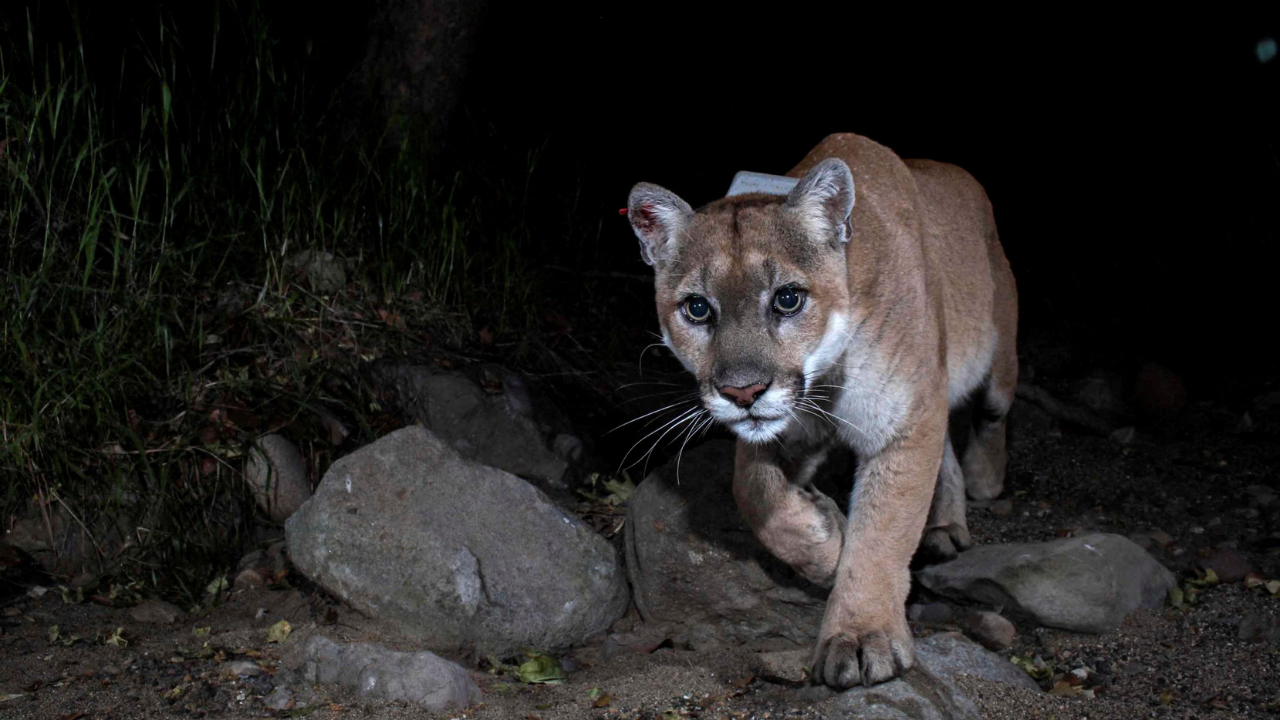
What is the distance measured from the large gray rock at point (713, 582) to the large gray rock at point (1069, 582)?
1.90 ft

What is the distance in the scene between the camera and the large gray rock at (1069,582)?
394 centimetres

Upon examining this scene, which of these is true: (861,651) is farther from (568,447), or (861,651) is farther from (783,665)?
(568,447)

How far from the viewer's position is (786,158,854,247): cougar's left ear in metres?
3.52

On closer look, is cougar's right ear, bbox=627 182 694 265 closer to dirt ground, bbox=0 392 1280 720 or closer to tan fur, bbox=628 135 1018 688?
tan fur, bbox=628 135 1018 688

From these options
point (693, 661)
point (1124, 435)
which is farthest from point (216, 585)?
point (1124, 435)

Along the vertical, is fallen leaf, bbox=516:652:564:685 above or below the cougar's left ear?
below

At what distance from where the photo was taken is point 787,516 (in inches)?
148

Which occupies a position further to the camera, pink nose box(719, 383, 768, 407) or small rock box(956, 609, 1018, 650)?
small rock box(956, 609, 1018, 650)

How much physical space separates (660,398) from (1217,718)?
293 cm

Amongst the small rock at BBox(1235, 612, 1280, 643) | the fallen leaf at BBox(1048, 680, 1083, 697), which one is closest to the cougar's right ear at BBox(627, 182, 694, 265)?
the fallen leaf at BBox(1048, 680, 1083, 697)

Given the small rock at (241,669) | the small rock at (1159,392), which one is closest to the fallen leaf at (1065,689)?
the small rock at (241,669)

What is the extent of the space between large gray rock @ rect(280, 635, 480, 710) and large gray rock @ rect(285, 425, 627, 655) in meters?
0.42

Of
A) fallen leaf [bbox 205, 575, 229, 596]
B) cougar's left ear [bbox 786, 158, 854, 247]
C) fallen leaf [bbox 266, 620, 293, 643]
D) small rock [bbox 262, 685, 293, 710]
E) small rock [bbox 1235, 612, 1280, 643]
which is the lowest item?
fallen leaf [bbox 205, 575, 229, 596]

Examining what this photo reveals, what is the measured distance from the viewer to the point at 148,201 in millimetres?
5156
